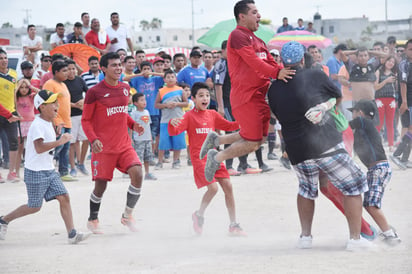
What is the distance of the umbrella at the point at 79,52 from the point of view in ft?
41.8

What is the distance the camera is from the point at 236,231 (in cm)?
648

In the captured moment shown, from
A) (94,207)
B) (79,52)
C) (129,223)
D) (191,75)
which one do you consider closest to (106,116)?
(94,207)

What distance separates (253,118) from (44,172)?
7.27 ft

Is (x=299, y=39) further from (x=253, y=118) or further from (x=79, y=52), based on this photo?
(x=253, y=118)

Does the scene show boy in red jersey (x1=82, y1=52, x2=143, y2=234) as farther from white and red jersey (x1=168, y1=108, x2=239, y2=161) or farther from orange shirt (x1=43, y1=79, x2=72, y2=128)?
orange shirt (x1=43, y1=79, x2=72, y2=128)

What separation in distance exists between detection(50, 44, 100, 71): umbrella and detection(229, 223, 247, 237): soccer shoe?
23.6 ft

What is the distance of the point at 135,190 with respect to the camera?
6.83 meters

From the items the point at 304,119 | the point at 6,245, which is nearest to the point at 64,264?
the point at 6,245

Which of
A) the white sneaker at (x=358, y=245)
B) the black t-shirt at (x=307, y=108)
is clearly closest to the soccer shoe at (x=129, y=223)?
the black t-shirt at (x=307, y=108)

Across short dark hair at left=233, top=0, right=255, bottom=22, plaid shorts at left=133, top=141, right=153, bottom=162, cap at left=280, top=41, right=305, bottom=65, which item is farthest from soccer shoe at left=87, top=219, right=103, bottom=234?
plaid shorts at left=133, top=141, right=153, bottom=162

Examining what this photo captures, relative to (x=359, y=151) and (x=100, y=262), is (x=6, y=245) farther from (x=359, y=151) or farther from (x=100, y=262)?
(x=359, y=151)

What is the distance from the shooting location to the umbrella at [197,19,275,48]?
1643 centimetres

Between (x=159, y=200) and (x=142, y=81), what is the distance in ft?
14.7

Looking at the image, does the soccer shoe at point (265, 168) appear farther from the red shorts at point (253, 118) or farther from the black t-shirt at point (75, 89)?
the red shorts at point (253, 118)
